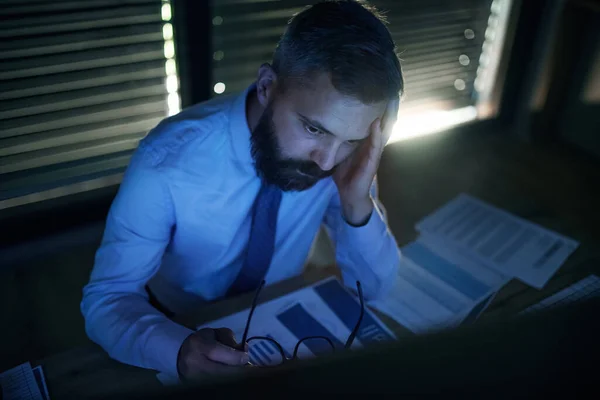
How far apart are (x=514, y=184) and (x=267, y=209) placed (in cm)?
133

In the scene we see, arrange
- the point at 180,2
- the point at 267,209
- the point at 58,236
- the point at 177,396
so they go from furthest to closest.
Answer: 1. the point at 58,236
2. the point at 180,2
3. the point at 267,209
4. the point at 177,396

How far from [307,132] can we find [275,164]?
0.32 feet

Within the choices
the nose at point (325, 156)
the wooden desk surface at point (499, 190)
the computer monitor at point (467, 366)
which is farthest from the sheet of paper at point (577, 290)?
the computer monitor at point (467, 366)

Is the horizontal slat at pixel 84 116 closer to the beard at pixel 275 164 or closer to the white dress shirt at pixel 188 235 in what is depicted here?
the white dress shirt at pixel 188 235

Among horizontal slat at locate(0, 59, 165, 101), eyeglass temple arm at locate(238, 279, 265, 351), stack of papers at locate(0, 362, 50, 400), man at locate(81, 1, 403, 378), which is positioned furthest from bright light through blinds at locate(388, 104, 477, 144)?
stack of papers at locate(0, 362, 50, 400)

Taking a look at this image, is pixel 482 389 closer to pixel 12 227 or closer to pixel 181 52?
pixel 181 52

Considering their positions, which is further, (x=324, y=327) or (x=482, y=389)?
(x=324, y=327)

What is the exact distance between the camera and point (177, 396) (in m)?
0.29

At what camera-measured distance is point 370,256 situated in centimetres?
117

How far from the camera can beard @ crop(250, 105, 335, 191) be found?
3.43 ft

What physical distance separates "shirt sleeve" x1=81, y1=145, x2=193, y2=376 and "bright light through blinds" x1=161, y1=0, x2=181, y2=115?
78 cm

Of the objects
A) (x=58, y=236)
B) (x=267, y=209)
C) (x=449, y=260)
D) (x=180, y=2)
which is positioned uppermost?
(x=180, y=2)

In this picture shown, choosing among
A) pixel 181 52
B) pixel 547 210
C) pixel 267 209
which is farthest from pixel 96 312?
pixel 547 210

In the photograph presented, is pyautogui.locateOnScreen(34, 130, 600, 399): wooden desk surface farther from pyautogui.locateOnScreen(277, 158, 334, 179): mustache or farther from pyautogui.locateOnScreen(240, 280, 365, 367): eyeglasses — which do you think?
pyautogui.locateOnScreen(277, 158, 334, 179): mustache
